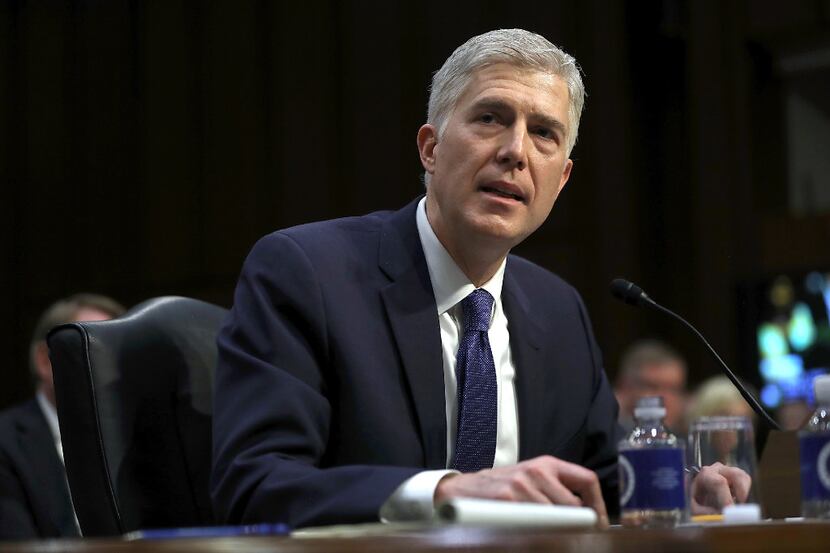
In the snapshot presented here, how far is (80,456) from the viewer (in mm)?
2172

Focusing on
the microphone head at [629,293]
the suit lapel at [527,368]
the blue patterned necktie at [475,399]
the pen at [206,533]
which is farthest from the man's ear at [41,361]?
the pen at [206,533]

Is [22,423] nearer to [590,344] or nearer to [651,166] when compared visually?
[590,344]

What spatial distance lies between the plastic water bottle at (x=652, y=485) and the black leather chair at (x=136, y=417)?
0.99 metres

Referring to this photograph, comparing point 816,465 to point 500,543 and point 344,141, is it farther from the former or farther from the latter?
point 344,141

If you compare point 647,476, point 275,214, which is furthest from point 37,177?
point 647,476

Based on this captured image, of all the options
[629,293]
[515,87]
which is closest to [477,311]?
[629,293]

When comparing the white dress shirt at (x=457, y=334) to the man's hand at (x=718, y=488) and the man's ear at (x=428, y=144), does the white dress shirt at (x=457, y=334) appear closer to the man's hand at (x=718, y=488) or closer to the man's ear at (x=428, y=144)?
the man's ear at (x=428, y=144)

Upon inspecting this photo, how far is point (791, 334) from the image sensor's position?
6371 millimetres

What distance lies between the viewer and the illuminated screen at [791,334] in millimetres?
6273

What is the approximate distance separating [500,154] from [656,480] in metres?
0.88

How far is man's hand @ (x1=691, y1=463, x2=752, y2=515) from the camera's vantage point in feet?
5.90

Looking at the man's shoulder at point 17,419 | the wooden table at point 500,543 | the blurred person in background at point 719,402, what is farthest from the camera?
the blurred person in background at point 719,402

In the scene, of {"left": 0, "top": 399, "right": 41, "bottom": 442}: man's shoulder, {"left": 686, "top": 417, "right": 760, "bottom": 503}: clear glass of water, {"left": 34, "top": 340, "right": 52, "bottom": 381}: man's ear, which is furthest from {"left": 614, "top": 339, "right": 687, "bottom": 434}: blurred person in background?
{"left": 686, "top": 417, "right": 760, "bottom": 503}: clear glass of water

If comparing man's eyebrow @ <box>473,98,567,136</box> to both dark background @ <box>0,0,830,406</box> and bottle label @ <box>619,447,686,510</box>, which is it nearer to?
bottle label @ <box>619,447,686,510</box>
